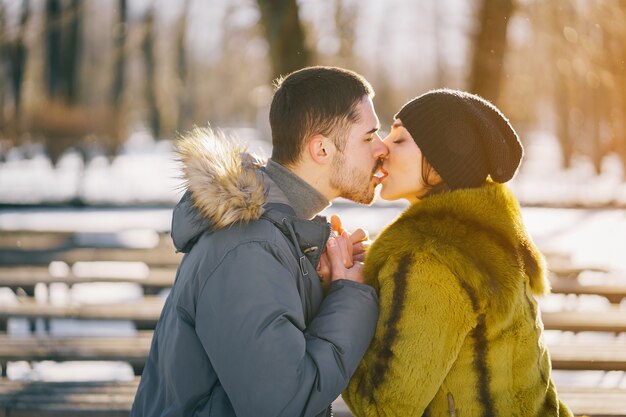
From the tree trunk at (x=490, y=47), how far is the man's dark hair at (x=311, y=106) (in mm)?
5269

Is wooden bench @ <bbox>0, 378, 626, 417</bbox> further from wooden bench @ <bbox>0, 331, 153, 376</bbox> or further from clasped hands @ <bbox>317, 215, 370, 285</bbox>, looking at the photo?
clasped hands @ <bbox>317, 215, 370, 285</bbox>

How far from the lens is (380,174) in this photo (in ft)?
8.29

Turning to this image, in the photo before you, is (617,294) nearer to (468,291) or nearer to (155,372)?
(468,291)

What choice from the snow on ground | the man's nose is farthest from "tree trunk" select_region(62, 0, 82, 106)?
the man's nose

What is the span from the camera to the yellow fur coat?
6.68 feet

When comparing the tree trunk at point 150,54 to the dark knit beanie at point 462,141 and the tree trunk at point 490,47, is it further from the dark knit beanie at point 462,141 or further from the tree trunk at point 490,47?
the dark knit beanie at point 462,141

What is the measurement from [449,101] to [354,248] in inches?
24.7

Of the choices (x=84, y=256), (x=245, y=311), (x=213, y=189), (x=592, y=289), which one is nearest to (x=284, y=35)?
(x=84, y=256)

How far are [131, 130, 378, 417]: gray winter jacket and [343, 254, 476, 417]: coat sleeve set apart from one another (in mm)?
85

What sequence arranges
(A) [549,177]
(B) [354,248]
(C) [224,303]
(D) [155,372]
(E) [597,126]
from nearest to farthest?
(C) [224,303]
(D) [155,372]
(B) [354,248]
(E) [597,126]
(A) [549,177]

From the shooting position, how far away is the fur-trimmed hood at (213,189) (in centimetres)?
204

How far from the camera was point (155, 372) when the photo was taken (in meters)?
2.25

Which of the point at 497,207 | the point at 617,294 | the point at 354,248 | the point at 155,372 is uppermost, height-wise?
the point at 497,207

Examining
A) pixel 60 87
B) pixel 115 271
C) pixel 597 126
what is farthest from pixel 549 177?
pixel 115 271
